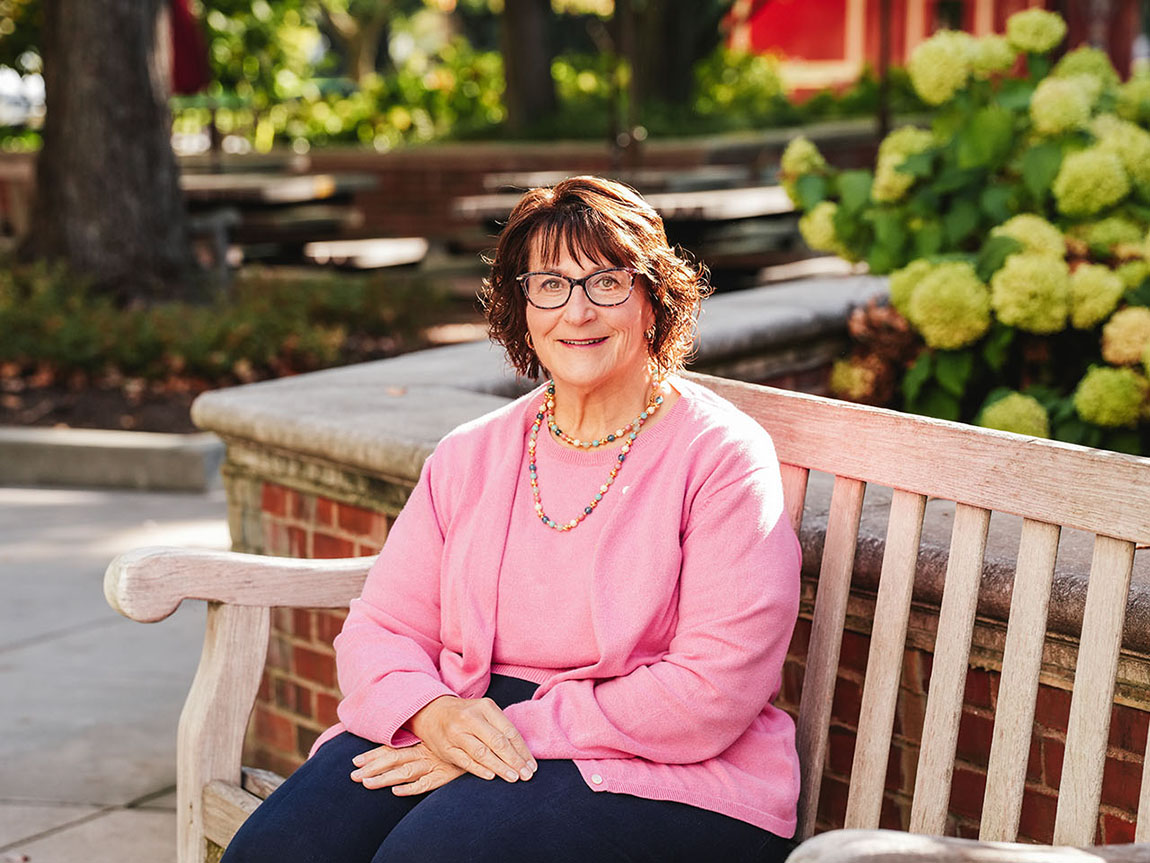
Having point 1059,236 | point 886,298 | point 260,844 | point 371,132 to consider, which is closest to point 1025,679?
point 260,844

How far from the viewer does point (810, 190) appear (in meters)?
3.80

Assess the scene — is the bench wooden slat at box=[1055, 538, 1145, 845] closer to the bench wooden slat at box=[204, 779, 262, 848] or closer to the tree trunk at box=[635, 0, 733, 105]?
the bench wooden slat at box=[204, 779, 262, 848]

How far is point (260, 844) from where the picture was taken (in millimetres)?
2086

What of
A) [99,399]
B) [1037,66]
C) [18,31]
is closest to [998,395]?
[1037,66]

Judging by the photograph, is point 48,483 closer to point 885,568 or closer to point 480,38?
point 885,568

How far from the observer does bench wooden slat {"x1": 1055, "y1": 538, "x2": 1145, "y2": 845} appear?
185 centimetres

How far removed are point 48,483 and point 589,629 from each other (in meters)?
5.12

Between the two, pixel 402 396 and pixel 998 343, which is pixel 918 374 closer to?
pixel 998 343

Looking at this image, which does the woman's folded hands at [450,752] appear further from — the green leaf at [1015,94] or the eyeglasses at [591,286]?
the green leaf at [1015,94]

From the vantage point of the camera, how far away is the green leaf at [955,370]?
135 inches

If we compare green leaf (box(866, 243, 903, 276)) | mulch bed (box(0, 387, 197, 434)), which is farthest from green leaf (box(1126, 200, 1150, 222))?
mulch bed (box(0, 387, 197, 434))

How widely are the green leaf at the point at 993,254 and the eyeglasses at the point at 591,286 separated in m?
1.41

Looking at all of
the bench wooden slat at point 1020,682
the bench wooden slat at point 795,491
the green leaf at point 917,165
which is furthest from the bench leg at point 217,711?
the green leaf at point 917,165

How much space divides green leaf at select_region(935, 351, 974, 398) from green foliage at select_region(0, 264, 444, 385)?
4541mm
